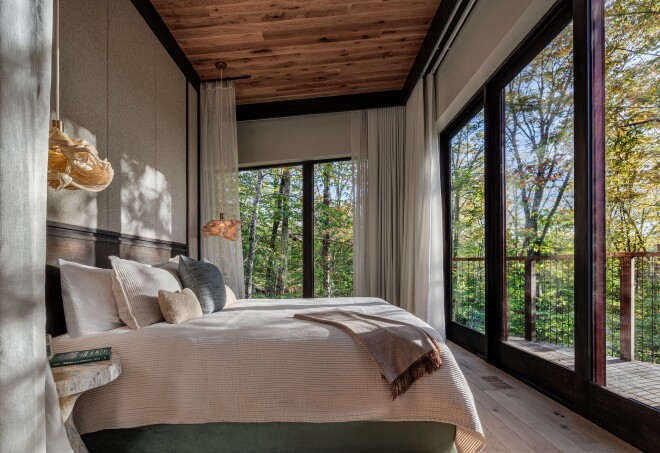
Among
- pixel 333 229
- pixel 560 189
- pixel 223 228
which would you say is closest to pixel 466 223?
pixel 560 189

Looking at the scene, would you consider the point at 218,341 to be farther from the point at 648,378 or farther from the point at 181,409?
the point at 648,378

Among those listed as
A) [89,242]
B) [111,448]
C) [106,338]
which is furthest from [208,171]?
[111,448]

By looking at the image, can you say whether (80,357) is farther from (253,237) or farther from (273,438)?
(253,237)

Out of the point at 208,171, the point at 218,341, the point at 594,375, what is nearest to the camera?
the point at 218,341

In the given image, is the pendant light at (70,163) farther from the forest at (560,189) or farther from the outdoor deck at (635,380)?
the outdoor deck at (635,380)

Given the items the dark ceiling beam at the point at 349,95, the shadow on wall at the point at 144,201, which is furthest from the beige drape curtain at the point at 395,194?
the shadow on wall at the point at 144,201

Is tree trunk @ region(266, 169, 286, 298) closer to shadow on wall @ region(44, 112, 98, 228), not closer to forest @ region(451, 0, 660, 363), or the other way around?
forest @ region(451, 0, 660, 363)

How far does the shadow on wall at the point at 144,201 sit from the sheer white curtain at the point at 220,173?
76 centimetres

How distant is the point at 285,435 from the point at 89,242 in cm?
167

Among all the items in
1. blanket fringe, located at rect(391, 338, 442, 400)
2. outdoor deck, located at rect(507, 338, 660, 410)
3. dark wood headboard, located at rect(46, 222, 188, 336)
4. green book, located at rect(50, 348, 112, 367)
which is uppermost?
dark wood headboard, located at rect(46, 222, 188, 336)

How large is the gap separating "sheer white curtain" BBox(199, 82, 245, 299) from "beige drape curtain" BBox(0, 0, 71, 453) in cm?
332

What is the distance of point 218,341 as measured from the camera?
5.33 ft

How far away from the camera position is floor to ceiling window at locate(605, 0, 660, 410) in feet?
5.54

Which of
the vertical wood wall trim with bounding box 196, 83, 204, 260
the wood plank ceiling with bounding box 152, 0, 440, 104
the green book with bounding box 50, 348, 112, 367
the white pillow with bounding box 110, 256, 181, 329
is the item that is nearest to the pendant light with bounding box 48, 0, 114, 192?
the white pillow with bounding box 110, 256, 181, 329
